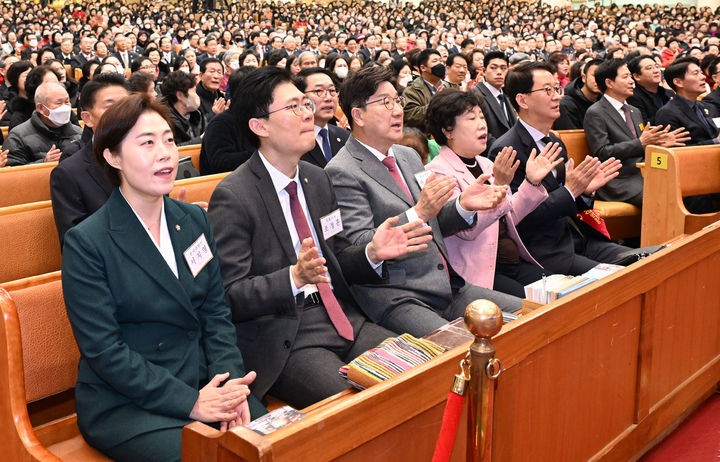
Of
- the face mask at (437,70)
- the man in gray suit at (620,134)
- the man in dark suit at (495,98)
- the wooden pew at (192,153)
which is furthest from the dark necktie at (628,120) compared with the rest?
the wooden pew at (192,153)

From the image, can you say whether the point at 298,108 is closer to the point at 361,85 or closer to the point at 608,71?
the point at 361,85

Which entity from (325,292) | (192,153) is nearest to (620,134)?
(192,153)

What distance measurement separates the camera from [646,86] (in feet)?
17.7

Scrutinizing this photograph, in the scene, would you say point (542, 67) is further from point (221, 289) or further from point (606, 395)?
point (221, 289)

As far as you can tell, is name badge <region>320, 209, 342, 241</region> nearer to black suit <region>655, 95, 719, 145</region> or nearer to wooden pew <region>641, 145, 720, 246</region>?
wooden pew <region>641, 145, 720, 246</region>

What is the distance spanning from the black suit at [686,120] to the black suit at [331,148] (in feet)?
6.96

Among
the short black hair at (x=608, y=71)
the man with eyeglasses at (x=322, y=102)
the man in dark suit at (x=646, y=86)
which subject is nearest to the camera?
the man with eyeglasses at (x=322, y=102)

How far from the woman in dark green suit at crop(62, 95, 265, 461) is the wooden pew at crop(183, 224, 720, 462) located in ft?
1.18

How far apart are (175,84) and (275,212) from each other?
9.71 ft

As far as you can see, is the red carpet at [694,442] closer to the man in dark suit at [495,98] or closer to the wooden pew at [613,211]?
the wooden pew at [613,211]

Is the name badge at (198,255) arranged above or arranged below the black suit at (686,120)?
above

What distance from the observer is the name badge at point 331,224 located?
209 cm

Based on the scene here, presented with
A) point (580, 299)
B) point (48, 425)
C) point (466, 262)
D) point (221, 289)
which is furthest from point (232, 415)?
point (466, 262)

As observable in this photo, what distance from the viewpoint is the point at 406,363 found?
4.94 ft
